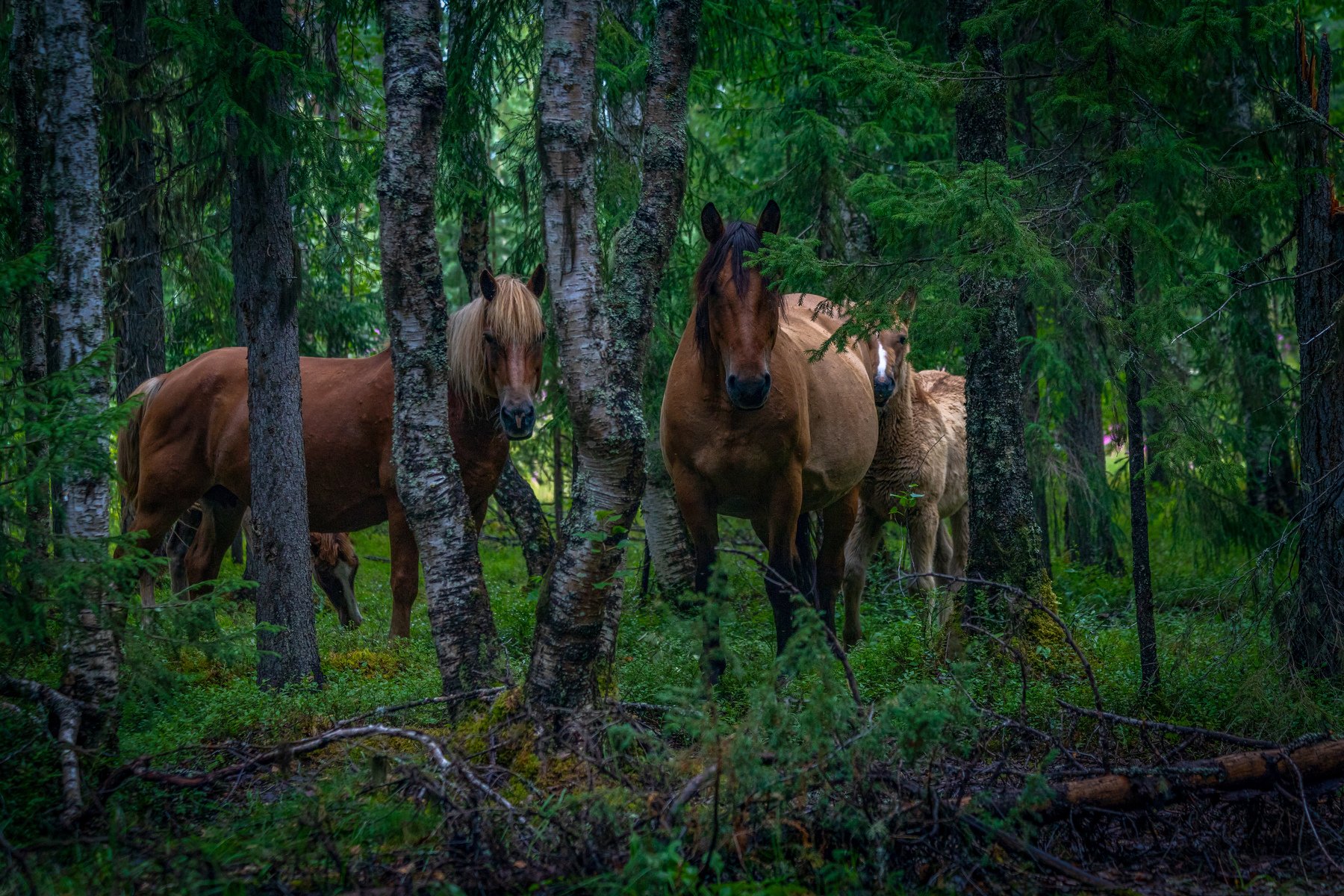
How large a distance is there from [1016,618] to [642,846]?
3476 millimetres

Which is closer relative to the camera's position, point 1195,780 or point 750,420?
point 1195,780

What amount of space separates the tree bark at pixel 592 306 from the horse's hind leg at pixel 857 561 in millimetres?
4057

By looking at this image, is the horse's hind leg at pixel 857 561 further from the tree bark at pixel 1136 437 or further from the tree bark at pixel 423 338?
the tree bark at pixel 423 338

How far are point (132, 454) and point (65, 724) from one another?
536 cm

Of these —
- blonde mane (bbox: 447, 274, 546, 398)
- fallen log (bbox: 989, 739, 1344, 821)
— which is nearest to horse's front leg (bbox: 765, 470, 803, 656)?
blonde mane (bbox: 447, 274, 546, 398)

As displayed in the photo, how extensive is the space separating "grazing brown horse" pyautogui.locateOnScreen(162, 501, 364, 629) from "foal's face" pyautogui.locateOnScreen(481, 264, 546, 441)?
3149mm

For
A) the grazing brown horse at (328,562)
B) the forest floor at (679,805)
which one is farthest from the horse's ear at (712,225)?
the grazing brown horse at (328,562)

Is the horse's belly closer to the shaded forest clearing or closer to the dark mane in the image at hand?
the shaded forest clearing

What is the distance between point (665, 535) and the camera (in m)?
10.3

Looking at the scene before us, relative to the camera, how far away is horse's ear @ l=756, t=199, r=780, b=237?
6.33 metres

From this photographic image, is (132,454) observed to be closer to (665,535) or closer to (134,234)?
→ (134,234)

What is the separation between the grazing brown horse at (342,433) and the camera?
25.9 ft

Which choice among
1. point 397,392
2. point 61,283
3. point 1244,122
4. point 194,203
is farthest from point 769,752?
point 1244,122

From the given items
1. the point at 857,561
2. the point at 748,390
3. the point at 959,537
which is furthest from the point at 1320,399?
the point at 959,537
